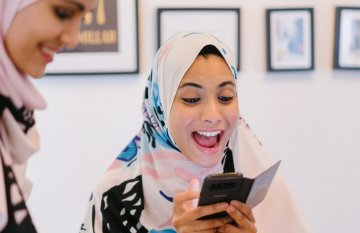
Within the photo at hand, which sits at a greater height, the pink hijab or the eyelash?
the pink hijab

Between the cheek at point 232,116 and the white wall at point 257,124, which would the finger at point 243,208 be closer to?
the cheek at point 232,116

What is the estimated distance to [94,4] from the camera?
708 mm

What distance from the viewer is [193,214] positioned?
3.50 feet

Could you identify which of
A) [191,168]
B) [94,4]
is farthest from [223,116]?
[94,4]

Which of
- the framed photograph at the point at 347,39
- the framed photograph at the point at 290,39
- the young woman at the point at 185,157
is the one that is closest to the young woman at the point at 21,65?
the young woman at the point at 185,157

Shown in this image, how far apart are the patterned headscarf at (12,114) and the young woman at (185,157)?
489 millimetres

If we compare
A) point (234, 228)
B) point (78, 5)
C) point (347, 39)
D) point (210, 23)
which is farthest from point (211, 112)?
point (347, 39)

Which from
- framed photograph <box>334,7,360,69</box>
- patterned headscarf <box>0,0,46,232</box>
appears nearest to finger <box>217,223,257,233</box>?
patterned headscarf <box>0,0,46,232</box>

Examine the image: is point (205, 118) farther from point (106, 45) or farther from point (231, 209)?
point (106, 45)

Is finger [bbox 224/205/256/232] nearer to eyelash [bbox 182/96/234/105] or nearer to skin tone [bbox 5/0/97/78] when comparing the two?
eyelash [bbox 182/96/234/105]

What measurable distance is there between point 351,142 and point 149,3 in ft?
3.39

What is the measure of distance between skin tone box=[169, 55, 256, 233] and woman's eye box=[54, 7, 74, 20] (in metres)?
0.53

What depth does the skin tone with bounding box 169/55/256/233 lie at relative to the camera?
1.12 metres

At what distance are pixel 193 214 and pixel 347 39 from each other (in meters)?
1.30
